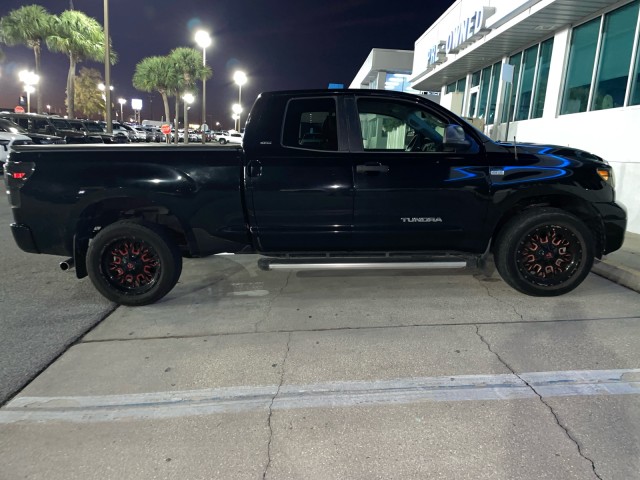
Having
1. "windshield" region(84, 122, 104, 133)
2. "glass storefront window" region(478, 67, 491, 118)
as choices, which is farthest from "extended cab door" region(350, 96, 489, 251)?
"windshield" region(84, 122, 104, 133)

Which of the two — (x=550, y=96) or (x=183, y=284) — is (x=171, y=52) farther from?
(x=183, y=284)

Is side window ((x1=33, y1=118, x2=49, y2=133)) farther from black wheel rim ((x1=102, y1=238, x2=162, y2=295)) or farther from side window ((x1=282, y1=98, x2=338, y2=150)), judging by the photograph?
side window ((x1=282, y1=98, x2=338, y2=150))

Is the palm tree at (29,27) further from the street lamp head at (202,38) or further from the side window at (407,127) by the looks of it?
the side window at (407,127)

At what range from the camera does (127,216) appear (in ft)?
15.1

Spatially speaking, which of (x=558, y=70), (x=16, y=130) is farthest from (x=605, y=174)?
(x=16, y=130)

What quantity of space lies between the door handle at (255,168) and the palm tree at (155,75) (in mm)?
46721

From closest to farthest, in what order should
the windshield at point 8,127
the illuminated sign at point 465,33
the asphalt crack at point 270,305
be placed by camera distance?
the asphalt crack at point 270,305, the illuminated sign at point 465,33, the windshield at point 8,127

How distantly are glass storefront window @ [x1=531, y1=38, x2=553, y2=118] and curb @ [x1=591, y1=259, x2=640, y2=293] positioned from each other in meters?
6.97

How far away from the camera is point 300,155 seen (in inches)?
171

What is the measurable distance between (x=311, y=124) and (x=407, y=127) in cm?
113

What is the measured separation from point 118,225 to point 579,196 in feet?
14.7

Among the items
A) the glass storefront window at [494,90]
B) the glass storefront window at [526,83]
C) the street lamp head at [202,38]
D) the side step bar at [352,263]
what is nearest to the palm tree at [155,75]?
the street lamp head at [202,38]

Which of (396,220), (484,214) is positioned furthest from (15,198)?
(484,214)

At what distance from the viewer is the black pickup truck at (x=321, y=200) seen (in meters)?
4.21
